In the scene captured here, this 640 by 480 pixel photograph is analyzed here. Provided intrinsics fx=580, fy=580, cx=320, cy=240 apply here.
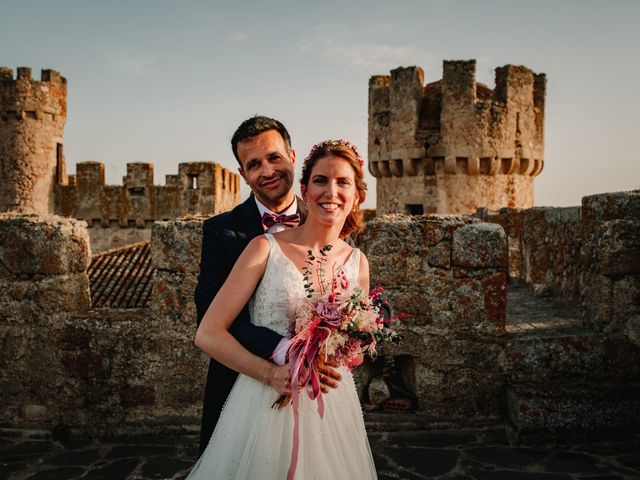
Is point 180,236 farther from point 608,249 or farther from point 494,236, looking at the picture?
point 608,249

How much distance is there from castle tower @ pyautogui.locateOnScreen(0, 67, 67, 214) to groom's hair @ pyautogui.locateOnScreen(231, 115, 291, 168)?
73.4 ft

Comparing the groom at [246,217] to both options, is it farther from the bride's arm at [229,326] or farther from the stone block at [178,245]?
the stone block at [178,245]

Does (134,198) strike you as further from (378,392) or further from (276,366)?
(276,366)

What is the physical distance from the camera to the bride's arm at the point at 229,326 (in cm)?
207

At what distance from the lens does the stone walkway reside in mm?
3379

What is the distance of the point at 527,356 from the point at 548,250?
7.55ft

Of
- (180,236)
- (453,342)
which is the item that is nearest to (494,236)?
(453,342)

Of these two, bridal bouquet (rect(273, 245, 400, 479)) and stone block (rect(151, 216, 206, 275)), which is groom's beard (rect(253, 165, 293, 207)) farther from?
stone block (rect(151, 216, 206, 275))

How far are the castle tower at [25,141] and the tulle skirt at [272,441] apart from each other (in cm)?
2272

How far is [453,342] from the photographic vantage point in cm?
414

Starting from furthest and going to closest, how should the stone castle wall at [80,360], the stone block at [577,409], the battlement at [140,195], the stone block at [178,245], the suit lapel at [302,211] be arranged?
the battlement at [140,195] < the stone castle wall at [80,360] < the stone block at [178,245] < the stone block at [577,409] < the suit lapel at [302,211]

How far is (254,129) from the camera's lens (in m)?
2.49

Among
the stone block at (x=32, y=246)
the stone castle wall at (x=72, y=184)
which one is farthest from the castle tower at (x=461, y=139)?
the stone block at (x=32, y=246)

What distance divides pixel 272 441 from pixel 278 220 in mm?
910
